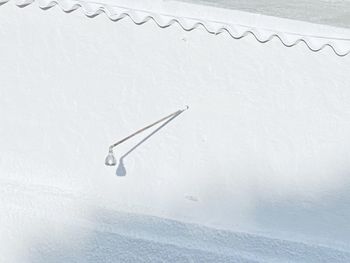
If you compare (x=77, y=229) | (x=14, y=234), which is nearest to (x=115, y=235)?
(x=77, y=229)

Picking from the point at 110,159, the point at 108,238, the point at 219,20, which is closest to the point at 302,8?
the point at 219,20

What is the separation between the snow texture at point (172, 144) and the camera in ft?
21.0

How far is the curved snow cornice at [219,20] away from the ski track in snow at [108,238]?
4.87ft

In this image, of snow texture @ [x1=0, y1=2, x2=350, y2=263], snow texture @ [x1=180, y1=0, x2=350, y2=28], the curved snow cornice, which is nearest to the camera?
the curved snow cornice

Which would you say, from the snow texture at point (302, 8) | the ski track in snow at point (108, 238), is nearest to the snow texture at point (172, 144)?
the ski track in snow at point (108, 238)

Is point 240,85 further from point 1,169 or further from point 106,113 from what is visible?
point 1,169

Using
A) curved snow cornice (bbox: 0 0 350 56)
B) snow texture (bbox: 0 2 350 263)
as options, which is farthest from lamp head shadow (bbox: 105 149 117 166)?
curved snow cornice (bbox: 0 0 350 56)

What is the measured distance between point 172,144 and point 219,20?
103 cm

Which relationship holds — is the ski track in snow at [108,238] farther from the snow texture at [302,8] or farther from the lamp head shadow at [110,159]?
the snow texture at [302,8]

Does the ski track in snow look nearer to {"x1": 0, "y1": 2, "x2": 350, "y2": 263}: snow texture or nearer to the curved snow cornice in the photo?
{"x1": 0, "y1": 2, "x2": 350, "y2": 263}: snow texture

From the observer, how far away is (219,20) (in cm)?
636

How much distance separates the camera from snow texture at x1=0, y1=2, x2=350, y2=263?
6406 millimetres

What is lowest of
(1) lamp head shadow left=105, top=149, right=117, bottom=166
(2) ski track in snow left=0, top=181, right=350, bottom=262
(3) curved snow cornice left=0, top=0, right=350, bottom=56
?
(2) ski track in snow left=0, top=181, right=350, bottom=262

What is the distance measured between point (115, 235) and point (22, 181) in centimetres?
89
